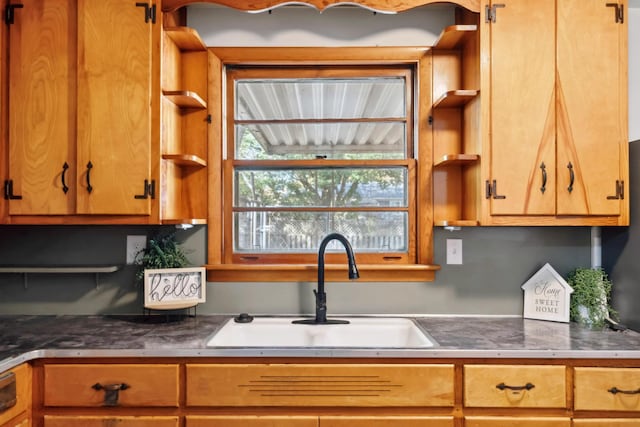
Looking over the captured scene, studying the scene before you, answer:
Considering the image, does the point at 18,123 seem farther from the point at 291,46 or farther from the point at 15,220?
the point at 291,46

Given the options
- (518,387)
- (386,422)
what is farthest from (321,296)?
(518,387)

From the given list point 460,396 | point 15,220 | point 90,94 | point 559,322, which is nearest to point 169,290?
point 15,220

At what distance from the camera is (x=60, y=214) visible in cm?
186

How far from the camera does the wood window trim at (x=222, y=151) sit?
2.13 m

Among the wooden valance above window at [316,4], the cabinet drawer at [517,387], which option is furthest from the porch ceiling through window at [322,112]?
the cabinet drawer at [517,387]

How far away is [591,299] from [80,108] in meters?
2.36

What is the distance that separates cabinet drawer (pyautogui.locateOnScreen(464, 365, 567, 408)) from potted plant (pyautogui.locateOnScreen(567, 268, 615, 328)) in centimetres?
51

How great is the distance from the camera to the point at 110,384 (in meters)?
1.53

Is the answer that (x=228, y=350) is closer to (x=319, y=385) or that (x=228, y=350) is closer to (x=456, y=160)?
(x=319, y=385)

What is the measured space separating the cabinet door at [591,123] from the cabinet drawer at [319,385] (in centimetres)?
92

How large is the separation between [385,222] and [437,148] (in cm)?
44

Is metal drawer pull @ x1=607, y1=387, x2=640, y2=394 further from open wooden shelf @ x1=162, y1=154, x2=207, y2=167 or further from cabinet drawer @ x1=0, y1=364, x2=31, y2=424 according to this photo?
cabinet drawer @ x1=0, y1=364, x2=31, y2=424

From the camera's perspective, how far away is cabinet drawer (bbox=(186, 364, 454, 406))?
1526 mm

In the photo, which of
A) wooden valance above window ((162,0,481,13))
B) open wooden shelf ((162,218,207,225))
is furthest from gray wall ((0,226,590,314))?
wooden valance above window ((162,0,481,13))
